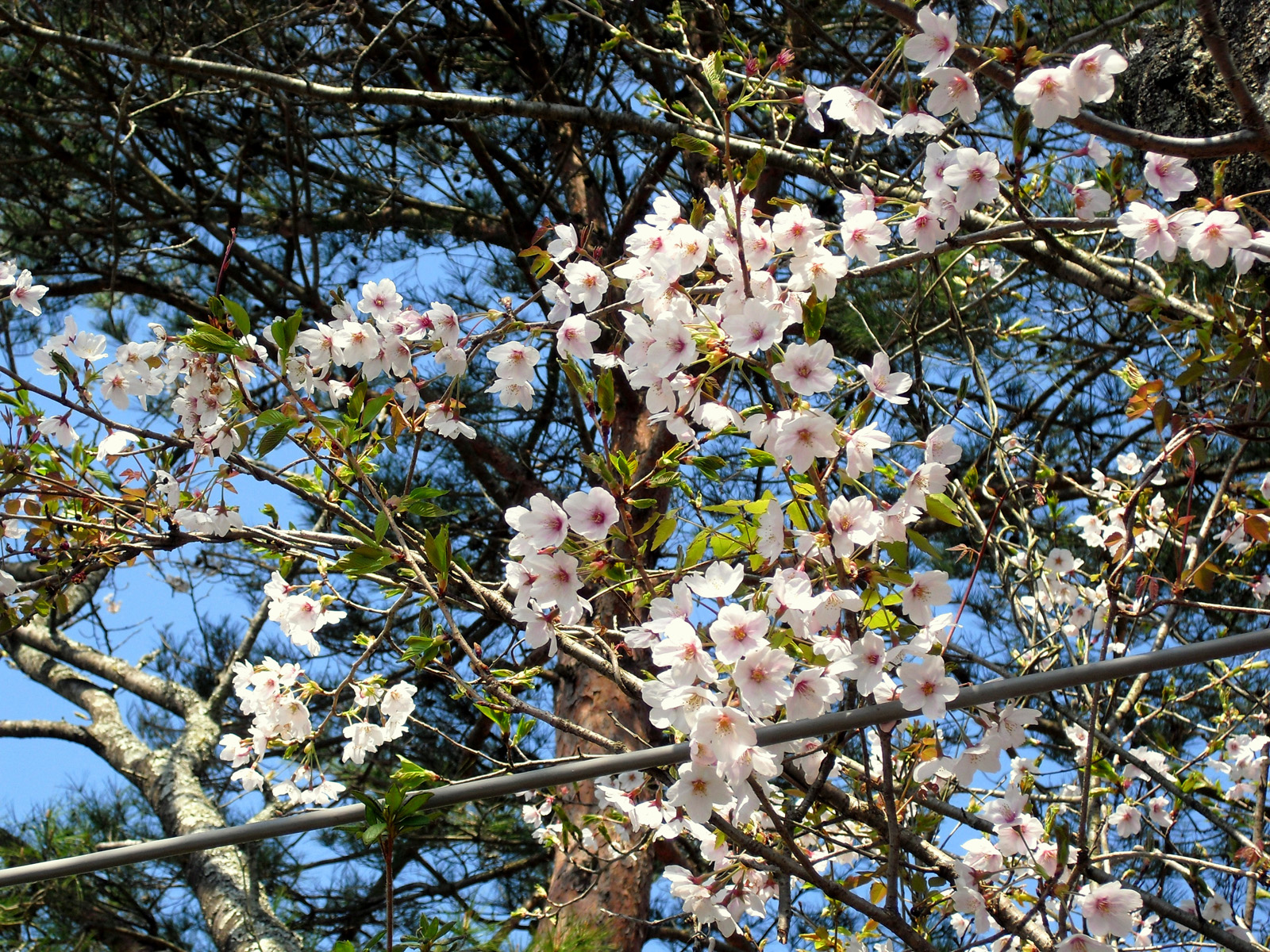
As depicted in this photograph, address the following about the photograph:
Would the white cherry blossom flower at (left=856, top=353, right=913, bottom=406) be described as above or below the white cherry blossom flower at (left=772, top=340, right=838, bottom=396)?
above

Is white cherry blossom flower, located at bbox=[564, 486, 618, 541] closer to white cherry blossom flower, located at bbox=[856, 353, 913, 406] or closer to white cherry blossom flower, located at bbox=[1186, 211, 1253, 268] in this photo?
white cherry blossom flower, located at bbox=[856, 353, 913, 406]

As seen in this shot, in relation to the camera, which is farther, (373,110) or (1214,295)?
(373,110)

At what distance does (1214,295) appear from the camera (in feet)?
3.86

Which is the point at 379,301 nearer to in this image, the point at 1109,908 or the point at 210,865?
the point at 1109,908

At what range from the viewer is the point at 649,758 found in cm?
109

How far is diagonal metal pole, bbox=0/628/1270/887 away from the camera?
100 cm

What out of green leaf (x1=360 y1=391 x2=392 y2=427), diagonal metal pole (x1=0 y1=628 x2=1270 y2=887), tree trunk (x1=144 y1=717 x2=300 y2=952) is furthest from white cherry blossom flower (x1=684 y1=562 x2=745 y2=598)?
tree trunk (x1=144 y1=717 x2=300 y2=952)

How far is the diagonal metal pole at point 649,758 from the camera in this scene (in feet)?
3.29

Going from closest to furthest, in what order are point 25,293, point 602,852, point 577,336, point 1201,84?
point 577,336
point 25,293
point 1201,84
point 602,852

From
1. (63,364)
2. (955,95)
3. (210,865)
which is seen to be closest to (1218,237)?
(955,95)

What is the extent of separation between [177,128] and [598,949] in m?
3.27

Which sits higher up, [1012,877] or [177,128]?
[177,128]

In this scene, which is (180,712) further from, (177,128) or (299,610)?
(299,610)

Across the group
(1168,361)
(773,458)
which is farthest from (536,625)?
(1168,361)
